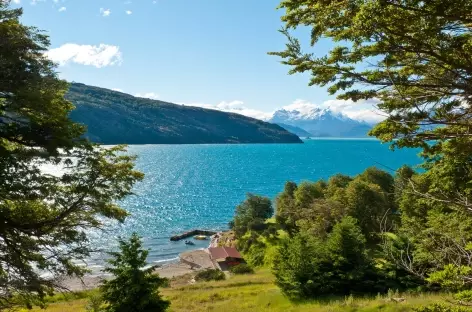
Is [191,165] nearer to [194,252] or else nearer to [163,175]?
[163,175]

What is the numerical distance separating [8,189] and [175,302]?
2105 centimetres

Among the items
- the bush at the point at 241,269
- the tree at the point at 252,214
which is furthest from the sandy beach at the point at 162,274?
the tree at the point at 252,214

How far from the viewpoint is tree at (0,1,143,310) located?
11.0 m

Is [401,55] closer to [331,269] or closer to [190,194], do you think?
[331,269]

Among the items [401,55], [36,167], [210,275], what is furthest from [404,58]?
[210,275]

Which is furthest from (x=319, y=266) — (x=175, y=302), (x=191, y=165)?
(x=191, y=165)

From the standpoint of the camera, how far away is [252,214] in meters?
69.6

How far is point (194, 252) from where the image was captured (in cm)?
6412

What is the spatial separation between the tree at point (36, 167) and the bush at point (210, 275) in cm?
3832

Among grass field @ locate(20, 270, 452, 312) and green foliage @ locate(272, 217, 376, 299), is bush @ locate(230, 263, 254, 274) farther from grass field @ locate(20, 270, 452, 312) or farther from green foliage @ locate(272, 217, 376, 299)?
green foliage @ locate(272, 217, 376, 299)

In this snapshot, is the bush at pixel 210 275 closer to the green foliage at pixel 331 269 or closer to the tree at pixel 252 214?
the tree at pixel 252 214

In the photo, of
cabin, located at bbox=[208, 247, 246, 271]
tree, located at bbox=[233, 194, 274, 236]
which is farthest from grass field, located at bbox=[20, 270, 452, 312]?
tree, located at bbox=[233, 194, 274, 236]

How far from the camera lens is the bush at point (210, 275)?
163 feet

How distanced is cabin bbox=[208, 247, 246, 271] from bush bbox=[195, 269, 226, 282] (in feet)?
11.4
